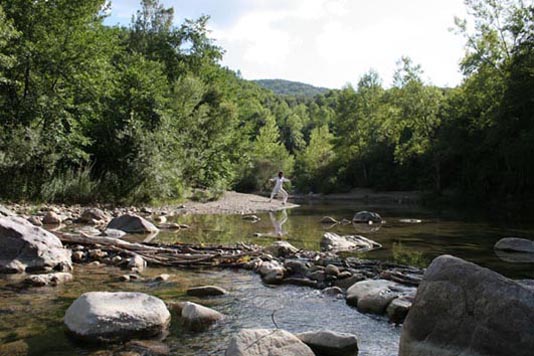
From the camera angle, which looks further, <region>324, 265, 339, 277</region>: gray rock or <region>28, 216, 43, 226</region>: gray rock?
<region>28, 216, 43, 226</region>: gray rock

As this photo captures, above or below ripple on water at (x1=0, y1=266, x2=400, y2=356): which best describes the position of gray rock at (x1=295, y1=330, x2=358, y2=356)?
above

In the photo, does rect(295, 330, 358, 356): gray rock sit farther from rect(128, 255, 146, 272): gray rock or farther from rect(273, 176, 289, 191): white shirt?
rect(273, 176, 289, 191): white shirt

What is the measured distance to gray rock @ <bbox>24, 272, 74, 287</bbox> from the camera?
21.9ft

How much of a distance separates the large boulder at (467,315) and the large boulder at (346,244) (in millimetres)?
6761

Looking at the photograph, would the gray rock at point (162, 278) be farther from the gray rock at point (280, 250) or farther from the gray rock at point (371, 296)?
the gray rock at point (371, 296)

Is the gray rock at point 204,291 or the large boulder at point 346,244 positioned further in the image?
the large boulder at point 346,244

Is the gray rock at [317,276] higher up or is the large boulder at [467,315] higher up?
the large boulder at [467,315]

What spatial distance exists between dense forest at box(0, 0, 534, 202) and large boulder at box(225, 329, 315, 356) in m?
15.2

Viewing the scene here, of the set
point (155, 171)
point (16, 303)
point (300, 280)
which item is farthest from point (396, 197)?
point (16, 303)

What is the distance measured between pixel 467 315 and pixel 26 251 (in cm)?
696

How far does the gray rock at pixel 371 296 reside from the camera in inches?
239

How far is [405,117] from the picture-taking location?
45.1 m

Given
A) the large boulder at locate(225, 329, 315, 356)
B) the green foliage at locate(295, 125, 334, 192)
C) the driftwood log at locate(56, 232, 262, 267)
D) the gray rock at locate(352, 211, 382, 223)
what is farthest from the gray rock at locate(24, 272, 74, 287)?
the green foliage at locate(295, 125, 334, 192)

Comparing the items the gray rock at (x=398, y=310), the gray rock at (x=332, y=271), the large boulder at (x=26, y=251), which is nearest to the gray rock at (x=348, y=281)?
the gray rock at (x=332, y=271)
